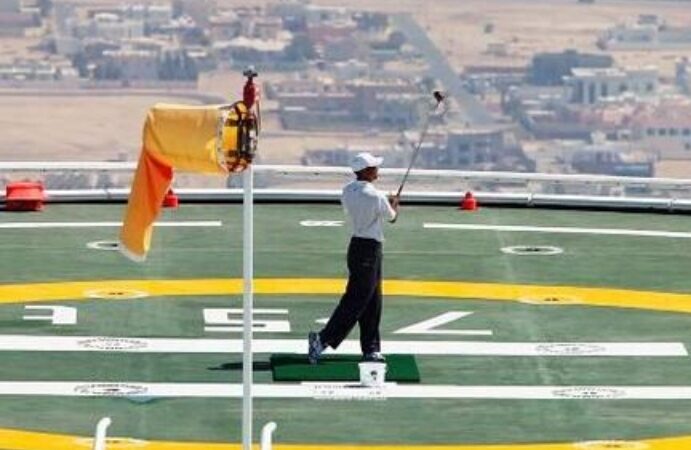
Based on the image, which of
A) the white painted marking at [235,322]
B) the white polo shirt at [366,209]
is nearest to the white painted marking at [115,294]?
the white painted marking at [235,322]

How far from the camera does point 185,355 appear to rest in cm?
2467

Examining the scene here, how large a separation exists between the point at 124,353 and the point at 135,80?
96.7 metres

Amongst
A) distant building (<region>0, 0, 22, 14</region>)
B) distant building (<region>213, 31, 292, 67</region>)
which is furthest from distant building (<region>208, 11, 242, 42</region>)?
distant building (<region>0, 0, 22, 14</region>)

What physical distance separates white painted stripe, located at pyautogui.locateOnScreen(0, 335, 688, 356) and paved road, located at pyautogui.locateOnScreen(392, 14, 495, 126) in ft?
255

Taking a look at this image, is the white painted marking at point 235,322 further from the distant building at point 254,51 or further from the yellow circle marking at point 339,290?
the distant building at point 254,51

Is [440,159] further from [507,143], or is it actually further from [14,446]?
[14,446]

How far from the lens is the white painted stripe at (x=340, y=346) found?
2483cm

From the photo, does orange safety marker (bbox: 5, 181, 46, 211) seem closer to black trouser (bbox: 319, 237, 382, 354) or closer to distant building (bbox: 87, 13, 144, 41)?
black trouser (bbox: 319, 237, 382, 354)

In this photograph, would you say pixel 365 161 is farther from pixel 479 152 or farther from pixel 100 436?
pixel 479 152

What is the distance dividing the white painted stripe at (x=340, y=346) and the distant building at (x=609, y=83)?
8853 cm

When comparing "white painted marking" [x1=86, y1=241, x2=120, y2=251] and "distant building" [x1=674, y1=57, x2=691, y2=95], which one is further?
"distant building" [x1=674, y1=57, x2=691, y2=95]

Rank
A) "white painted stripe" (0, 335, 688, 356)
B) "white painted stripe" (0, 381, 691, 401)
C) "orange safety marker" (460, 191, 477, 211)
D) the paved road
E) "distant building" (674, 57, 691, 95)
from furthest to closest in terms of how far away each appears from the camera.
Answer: "distant building" (674, 57, 691, 95) → the paved road → "orange safety marker" (460, 191, 477, 211) → "white painted stripe" (0, 335, 688, 356) → "white painted stripe" (0, 381, 691, 401)

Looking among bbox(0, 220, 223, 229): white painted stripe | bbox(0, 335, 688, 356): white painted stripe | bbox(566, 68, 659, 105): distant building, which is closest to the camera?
bbox(0, 335, 688, 356): white painted stripe

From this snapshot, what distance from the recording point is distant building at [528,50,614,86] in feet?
395
